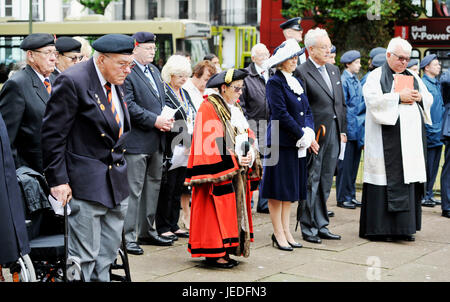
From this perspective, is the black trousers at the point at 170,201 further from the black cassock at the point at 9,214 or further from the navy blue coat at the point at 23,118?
the black cassock at the point at 9,214

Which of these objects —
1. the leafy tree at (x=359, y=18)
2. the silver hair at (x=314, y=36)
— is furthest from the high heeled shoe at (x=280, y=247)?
the leafy tree at (x=359, y=18)

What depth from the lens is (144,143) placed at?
24.2ft

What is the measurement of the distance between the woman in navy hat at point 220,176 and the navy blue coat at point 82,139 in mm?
1588

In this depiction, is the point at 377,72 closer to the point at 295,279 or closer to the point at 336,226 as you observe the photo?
the point at 336,226

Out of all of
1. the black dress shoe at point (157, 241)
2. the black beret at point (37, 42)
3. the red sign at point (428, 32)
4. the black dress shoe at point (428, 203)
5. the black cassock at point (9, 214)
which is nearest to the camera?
the black cassock at point (9, 214)

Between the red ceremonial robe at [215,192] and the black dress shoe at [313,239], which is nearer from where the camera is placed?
the red ceremonial robe at [215,192]

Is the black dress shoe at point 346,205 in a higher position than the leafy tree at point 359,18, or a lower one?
lower

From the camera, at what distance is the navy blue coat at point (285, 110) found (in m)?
7.46

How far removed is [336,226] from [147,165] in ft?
8.93

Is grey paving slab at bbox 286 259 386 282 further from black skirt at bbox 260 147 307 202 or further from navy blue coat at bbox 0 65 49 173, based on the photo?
navy blue coat at bbox 0 65 49 173

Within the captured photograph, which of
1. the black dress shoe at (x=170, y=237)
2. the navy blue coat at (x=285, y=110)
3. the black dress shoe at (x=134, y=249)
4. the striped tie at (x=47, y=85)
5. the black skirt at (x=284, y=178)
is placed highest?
the striped tie at (x=47, y=85)

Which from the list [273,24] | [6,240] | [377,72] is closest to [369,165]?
[377,72]

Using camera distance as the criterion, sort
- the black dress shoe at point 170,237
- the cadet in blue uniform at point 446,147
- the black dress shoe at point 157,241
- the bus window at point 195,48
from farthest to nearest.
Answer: the bus window at point 195,48 → the cadet in blue uniform at point 446,147 → the black dress shoe at point 170,237 → the black dress shoe at point 157,241

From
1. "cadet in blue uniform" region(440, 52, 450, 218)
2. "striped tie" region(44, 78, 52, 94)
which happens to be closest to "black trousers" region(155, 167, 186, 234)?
"striped tie" region(44, 78, 52, 94)
